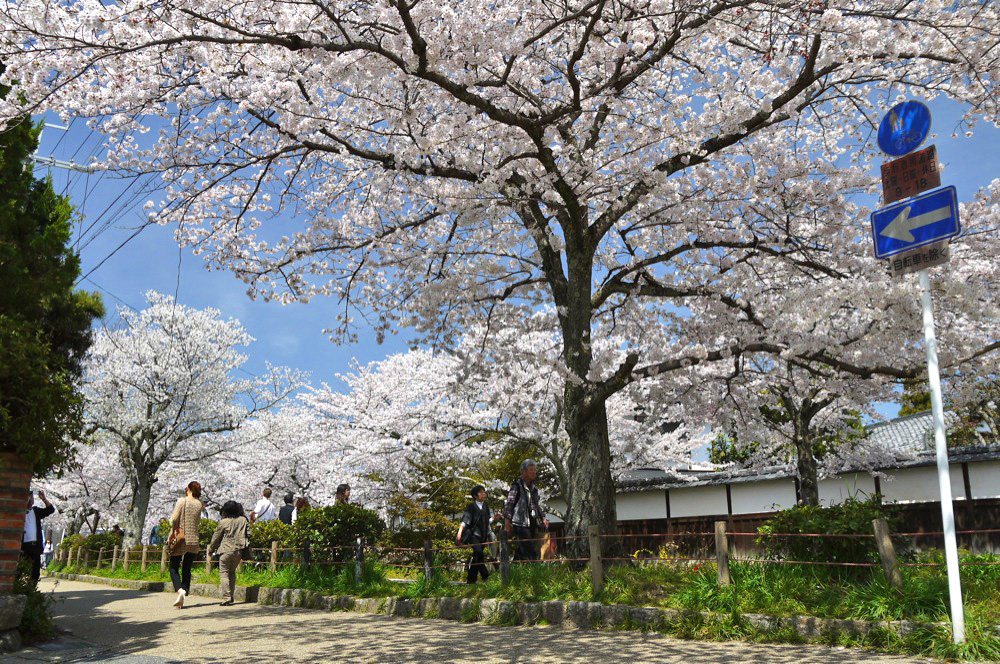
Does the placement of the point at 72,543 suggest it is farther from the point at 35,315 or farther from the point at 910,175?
the point at 910,175

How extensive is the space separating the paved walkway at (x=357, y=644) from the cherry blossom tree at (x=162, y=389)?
1653 cm

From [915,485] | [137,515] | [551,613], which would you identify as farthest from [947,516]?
→ [137,515]

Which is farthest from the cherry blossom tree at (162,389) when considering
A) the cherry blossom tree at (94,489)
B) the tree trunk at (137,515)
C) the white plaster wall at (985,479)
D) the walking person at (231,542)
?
the white plaster wall at (985,479)

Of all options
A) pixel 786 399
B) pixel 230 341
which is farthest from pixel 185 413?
pixel 786 399

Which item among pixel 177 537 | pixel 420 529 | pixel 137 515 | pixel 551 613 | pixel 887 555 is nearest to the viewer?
pixel 887 555

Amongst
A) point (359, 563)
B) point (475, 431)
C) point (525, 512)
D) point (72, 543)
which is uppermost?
point (475, 431)

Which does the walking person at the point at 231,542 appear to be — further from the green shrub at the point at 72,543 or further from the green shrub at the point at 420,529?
the green shrub at the point at 72,543

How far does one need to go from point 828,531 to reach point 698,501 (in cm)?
1269

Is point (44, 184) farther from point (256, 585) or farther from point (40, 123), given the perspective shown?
point (256, 585)

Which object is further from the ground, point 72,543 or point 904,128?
point 904,128

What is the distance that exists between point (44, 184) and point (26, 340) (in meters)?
3.83

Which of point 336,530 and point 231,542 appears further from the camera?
point 336,530

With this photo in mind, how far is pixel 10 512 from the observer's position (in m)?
5.67

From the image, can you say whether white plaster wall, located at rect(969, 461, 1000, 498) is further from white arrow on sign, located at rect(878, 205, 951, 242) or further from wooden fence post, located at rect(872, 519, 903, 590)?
white arrow on sign, located at rect(878, 205, 951, 242)
